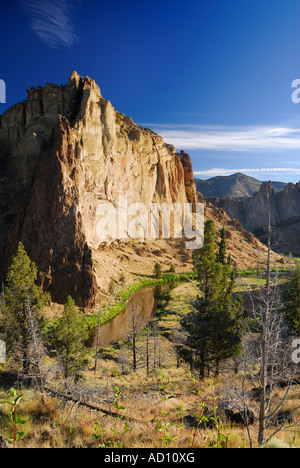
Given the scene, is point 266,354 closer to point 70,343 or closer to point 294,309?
point 70,343

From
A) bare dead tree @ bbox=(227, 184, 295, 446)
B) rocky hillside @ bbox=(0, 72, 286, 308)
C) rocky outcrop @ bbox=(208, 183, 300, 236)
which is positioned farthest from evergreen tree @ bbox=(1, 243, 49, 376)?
rocky outcrop @ bbox=(208, 183, 300, 236)

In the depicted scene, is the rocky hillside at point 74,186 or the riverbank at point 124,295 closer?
the riverbank at point 124,295

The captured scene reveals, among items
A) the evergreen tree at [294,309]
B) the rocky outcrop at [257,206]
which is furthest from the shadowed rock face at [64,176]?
the rocky outcrop at [257,206]

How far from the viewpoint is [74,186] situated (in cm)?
4347

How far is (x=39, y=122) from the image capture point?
169 feet

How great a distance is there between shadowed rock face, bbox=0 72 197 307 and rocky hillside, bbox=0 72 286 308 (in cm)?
16

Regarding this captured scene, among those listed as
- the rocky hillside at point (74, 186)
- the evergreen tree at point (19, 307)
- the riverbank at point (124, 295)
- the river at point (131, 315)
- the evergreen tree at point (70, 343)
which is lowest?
the river at point (131, 315)

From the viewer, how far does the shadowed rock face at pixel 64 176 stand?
38.4 m

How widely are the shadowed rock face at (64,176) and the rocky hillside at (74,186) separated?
0.16 meters

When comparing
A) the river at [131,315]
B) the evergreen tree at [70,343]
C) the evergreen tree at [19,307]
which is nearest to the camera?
the evergreen tree at [19,307]

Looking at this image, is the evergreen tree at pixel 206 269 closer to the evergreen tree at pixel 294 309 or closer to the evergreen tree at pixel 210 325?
the evergreen tree at pixel 210 325

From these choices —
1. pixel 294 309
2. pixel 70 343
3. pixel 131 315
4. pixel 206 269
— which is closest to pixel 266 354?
pixel 206 269

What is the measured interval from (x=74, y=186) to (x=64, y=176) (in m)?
2.36

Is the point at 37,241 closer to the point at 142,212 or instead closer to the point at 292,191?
the point at 142,212
